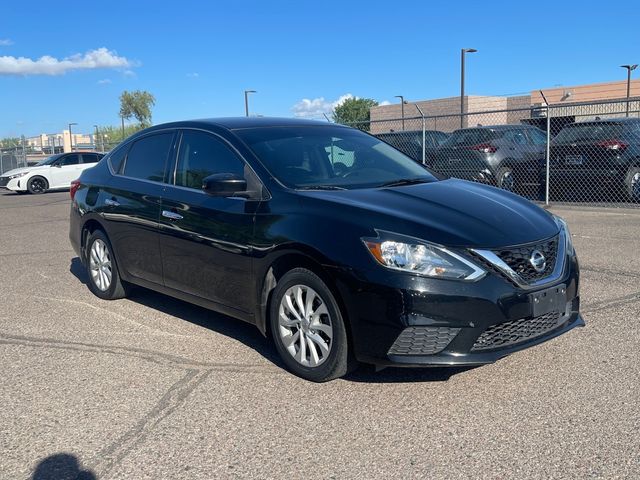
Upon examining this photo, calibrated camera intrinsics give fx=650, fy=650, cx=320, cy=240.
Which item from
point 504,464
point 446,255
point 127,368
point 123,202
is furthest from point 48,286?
point 504,464

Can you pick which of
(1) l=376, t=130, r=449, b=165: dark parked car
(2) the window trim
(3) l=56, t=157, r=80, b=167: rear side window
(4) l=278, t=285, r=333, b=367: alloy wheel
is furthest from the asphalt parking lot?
(3) l=56, t=157, r=80, b=167: rear side window

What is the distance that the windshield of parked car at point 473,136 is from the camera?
13156mm

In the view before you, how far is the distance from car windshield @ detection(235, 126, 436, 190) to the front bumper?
105 cm

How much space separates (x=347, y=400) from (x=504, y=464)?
1034mm

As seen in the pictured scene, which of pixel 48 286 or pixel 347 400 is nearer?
pixel 347 400

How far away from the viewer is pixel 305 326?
3990 mm

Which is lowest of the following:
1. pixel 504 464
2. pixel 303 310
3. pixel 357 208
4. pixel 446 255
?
pixel 504 464

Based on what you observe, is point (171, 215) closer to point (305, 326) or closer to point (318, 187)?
point (318, 187)

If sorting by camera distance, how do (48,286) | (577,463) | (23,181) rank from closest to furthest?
(577,463) → (48,286) → (23,181)

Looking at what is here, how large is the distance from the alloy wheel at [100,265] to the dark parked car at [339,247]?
1.65 feet

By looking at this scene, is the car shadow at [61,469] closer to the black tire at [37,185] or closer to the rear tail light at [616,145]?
the rear tail light at [616,145]

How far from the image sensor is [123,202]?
18.6 ft

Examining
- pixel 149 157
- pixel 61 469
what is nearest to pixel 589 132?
pixel 149 157

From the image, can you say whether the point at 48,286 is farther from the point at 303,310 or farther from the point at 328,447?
the point at 328,447
